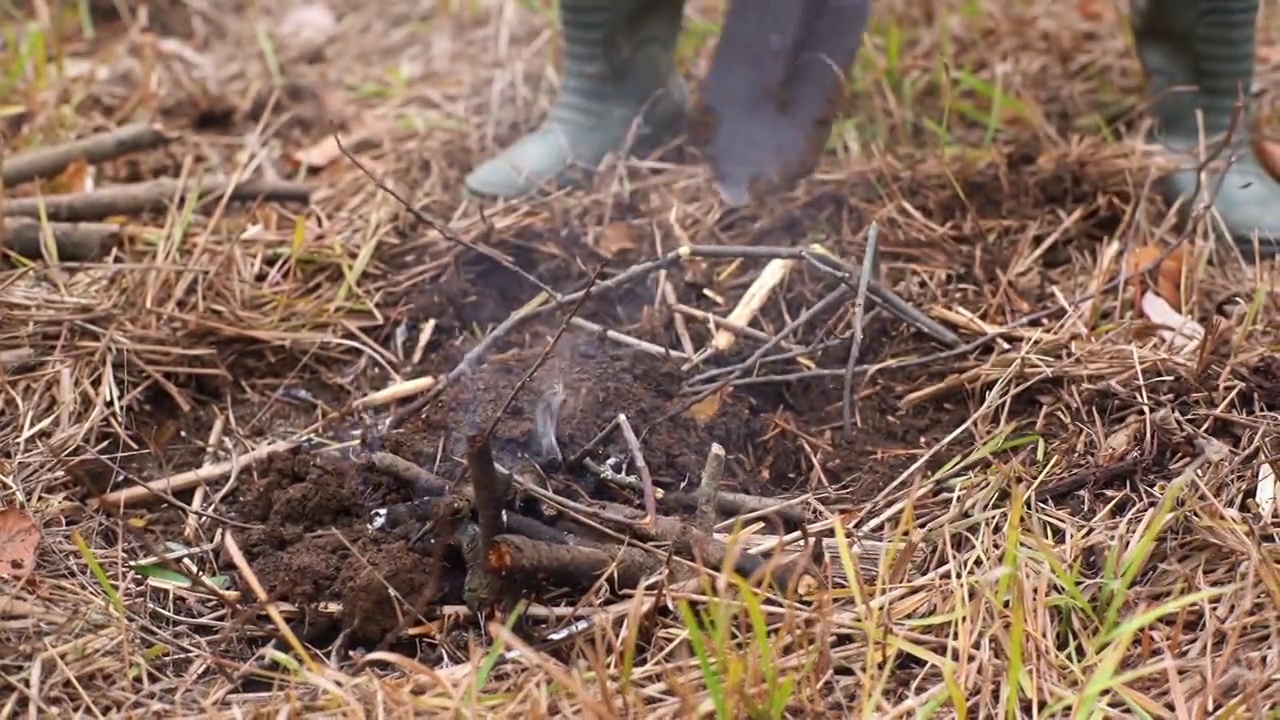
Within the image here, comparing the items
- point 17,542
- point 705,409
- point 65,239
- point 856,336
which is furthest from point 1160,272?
point 65,239

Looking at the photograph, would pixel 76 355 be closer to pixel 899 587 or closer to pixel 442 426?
pixel 442 426

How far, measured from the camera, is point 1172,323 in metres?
1.72

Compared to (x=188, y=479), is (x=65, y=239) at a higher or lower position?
higher

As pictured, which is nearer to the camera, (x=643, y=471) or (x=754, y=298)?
(x=643, y=471)

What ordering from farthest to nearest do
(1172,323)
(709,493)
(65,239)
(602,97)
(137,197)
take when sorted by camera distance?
(602,97) < (137,197) < (65,239) < (1172,323) < (709,493)

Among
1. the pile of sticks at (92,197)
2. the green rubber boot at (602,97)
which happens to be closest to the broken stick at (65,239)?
the pile of sticks at (92,197)

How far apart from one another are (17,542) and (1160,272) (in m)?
1.69

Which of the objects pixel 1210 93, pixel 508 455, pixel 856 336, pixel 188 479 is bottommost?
pixel 188 479

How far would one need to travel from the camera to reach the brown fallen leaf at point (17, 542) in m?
1.33

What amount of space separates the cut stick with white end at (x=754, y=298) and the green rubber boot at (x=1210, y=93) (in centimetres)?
71

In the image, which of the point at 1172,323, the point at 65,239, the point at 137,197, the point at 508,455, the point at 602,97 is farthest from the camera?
the point at 602,97

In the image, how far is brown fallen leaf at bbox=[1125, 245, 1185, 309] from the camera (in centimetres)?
175

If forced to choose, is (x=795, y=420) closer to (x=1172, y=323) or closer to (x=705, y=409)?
(x=705, y=409)

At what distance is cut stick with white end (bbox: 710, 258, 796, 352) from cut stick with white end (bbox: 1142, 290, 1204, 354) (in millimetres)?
548
